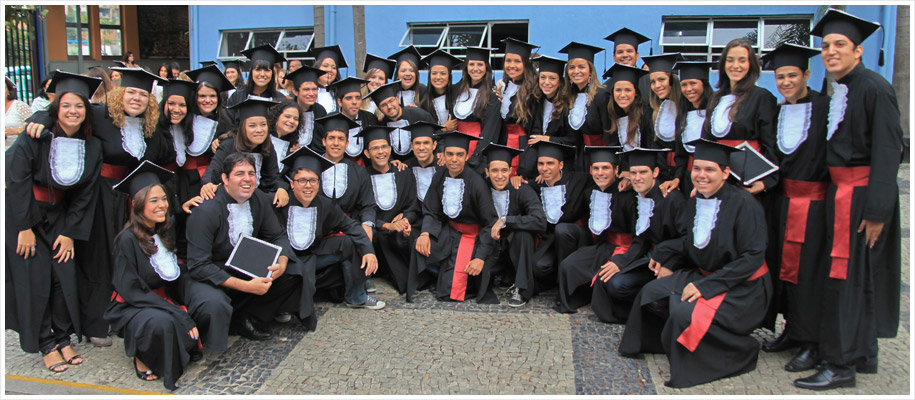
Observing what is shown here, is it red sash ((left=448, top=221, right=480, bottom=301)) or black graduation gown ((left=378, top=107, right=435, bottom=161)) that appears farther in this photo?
black graduation gown ((left=378, top=107, right=435, bottom=161))

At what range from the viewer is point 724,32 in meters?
11.6

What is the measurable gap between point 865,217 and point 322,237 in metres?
3.80

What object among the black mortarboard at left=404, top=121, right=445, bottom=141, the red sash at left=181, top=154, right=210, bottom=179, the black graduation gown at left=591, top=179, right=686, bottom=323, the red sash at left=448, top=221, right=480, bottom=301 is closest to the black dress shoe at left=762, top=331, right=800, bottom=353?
the black graduation gown at left=591, top=179, right=686, bottom=323

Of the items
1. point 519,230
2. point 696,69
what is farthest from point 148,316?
point 696,69

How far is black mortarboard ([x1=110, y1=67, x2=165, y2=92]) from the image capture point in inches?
179

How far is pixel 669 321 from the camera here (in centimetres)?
401

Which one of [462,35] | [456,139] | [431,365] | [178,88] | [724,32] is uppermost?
[462,35]

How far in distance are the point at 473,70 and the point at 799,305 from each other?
146 inches

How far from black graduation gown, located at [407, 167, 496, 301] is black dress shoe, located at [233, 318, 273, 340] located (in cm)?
134

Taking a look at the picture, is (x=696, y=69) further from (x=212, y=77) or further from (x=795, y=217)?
(x=212, y=77)

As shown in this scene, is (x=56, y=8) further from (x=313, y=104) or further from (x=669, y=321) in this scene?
(x=669, y=321)

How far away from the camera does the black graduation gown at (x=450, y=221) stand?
18.4ft

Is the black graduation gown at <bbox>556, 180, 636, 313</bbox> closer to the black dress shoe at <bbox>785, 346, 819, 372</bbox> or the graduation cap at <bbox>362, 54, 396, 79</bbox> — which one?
the black dress shoe at <bbox>785, 346, 819, 372</bbox>

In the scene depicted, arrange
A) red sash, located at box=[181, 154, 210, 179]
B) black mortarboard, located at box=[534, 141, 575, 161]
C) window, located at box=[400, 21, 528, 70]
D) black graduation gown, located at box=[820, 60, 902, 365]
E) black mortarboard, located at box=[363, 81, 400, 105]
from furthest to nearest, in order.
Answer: window, located at box=[400, 21, 528, 70], black mortarboard, located at box=[363, 81, 400, 105], black mortarboard, located at box=[534, 141, 575, 161], red sash, located at box=[181, 154, 210, 179], black graduation gown, located at box=[820, 60, 902, 365]
